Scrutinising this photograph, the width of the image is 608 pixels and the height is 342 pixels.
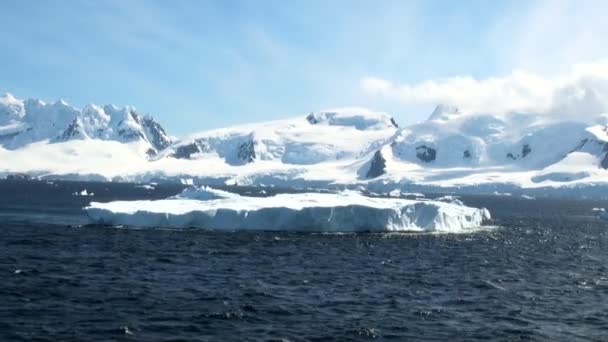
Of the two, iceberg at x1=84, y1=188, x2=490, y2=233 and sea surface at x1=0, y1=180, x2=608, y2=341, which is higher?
iceberg at x1=84, y1=188, x2=490, y2=233

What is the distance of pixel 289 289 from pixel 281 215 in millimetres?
30990

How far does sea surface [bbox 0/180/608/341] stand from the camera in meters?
26.5

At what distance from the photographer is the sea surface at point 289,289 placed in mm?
26516

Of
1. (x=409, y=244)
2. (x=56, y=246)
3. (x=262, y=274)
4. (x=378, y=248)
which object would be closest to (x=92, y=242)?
(x=56, y=246)

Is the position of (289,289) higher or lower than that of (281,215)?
lower

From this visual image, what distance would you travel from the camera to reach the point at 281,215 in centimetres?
6569

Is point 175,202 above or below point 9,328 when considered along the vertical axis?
above

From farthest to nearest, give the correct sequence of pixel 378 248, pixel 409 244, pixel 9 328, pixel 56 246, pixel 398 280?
pixel 409 244, pixel 378 248, pixel 56 246, pixel 398 280, pixel 9 328

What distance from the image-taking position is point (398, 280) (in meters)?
38.8

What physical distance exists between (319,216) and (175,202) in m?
16.8

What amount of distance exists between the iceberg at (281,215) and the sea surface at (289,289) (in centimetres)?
584

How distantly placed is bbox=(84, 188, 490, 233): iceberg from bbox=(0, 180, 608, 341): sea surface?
5.84 metres

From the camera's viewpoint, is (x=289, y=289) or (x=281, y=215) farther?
(x=281, y=215)

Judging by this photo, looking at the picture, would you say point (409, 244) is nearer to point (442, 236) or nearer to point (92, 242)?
point (442, 236)
